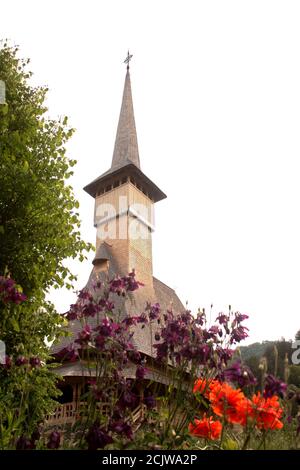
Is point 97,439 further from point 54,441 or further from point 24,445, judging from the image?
point 24,445

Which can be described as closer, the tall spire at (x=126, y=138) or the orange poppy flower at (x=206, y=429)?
the orange poppy flower at (x=206, y=429)

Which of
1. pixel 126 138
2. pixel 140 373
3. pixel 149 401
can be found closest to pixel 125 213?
pixel 126 138

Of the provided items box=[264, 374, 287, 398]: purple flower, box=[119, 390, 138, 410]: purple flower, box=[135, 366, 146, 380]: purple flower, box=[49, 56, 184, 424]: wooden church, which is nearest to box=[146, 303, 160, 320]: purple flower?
box=[135, 366, 146, 380]: purple flower

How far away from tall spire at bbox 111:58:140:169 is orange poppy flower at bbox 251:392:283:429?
29.0 metres

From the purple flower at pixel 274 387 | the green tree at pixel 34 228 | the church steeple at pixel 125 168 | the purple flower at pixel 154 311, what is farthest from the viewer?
the church steeple at pixel 125 168

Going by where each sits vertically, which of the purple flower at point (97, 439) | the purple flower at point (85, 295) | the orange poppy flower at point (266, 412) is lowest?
the purple flower at point (97, 439)

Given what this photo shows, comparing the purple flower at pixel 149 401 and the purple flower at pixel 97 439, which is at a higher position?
the purple flower at pixel 149 401

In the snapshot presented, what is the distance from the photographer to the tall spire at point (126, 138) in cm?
3281

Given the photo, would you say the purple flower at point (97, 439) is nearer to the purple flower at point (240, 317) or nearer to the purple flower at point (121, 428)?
the purple flower at point (121, 428)

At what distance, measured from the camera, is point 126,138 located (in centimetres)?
3484

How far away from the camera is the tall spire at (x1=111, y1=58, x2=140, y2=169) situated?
32.8 m

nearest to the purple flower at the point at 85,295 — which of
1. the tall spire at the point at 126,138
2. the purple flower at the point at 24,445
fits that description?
the purple flower at the point at 24,445
